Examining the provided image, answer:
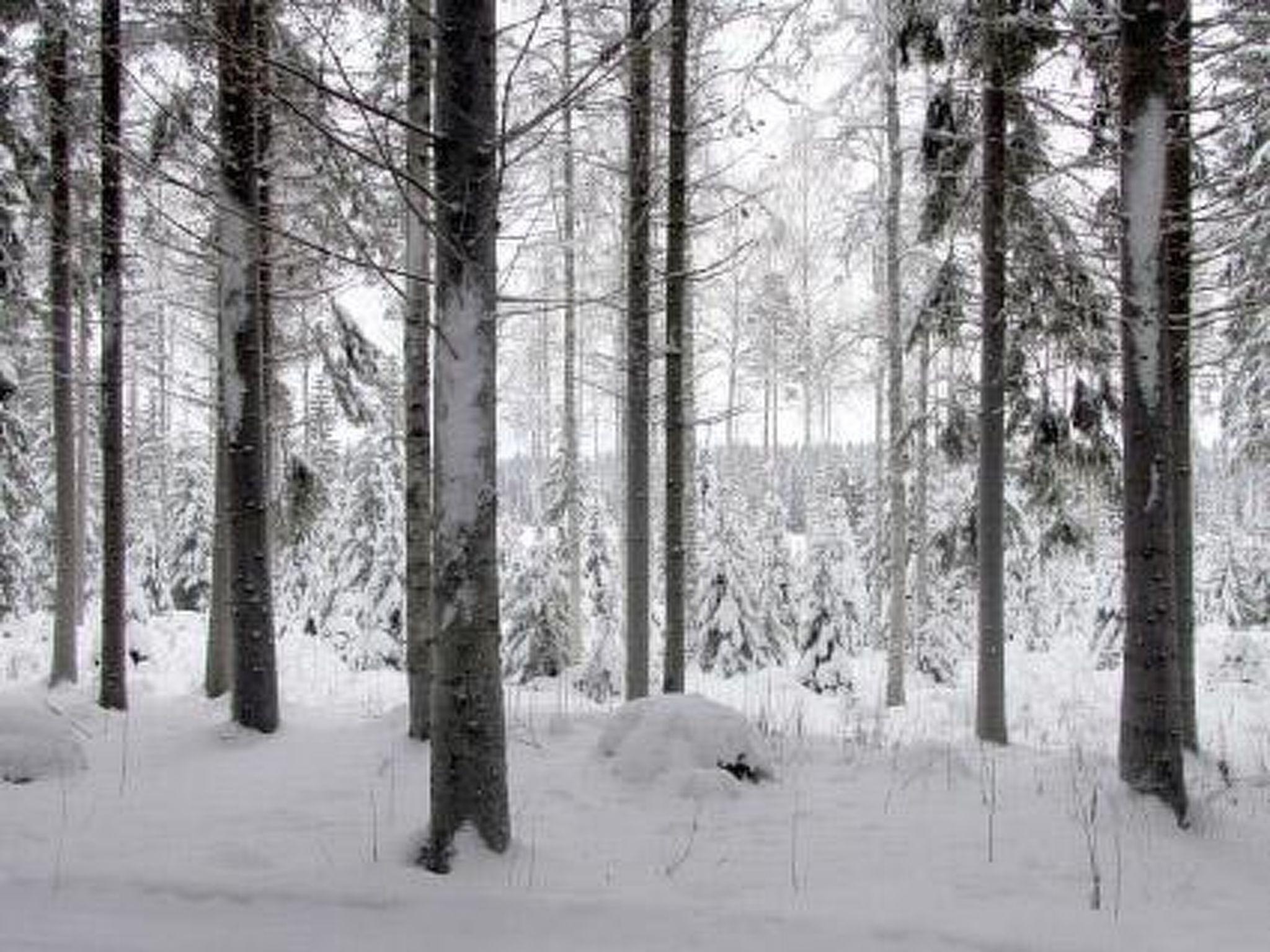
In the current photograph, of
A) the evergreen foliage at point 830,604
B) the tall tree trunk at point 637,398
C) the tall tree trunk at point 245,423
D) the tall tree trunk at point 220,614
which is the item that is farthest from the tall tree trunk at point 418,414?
the evergreen foliage at point 830,604

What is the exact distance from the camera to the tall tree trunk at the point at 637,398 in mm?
9273

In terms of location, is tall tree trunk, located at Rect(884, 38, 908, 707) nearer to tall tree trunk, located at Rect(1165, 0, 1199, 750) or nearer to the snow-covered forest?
the snow-covered forest

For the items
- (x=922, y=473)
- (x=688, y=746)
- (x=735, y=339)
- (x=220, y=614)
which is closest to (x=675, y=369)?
(x=688, y=746)

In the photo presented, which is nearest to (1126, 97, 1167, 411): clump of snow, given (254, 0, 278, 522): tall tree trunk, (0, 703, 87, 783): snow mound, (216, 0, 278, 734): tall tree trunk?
(254, 0, 278, 522): tall tree trunk

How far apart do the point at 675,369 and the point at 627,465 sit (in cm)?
125

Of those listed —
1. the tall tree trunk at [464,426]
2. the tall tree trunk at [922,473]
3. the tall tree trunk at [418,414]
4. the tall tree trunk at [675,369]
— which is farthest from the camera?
the tall tree trunk at [922,473]

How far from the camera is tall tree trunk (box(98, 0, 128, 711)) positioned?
363 inches

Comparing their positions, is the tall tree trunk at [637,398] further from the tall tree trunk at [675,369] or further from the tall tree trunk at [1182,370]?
the tall tree trunk at [1182,370]

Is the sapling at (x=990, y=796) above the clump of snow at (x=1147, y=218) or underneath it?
underneath

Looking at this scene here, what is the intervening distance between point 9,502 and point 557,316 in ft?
35.7

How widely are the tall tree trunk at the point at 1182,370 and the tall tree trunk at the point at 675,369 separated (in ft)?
11.7

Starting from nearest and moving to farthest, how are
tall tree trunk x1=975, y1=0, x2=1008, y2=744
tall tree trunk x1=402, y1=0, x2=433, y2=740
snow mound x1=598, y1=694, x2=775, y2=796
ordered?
1. snow mound x1=598, y1=694, x2=775, y2=796
2. tall tree trunk x1=402, y1=0, x2=433, y2=740
3. tall tree trunk x1=975, y1=0, x2=1008, y2=744

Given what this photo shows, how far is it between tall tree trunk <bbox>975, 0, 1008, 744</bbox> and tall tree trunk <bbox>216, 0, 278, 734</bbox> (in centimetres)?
574

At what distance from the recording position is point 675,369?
30.8ft
